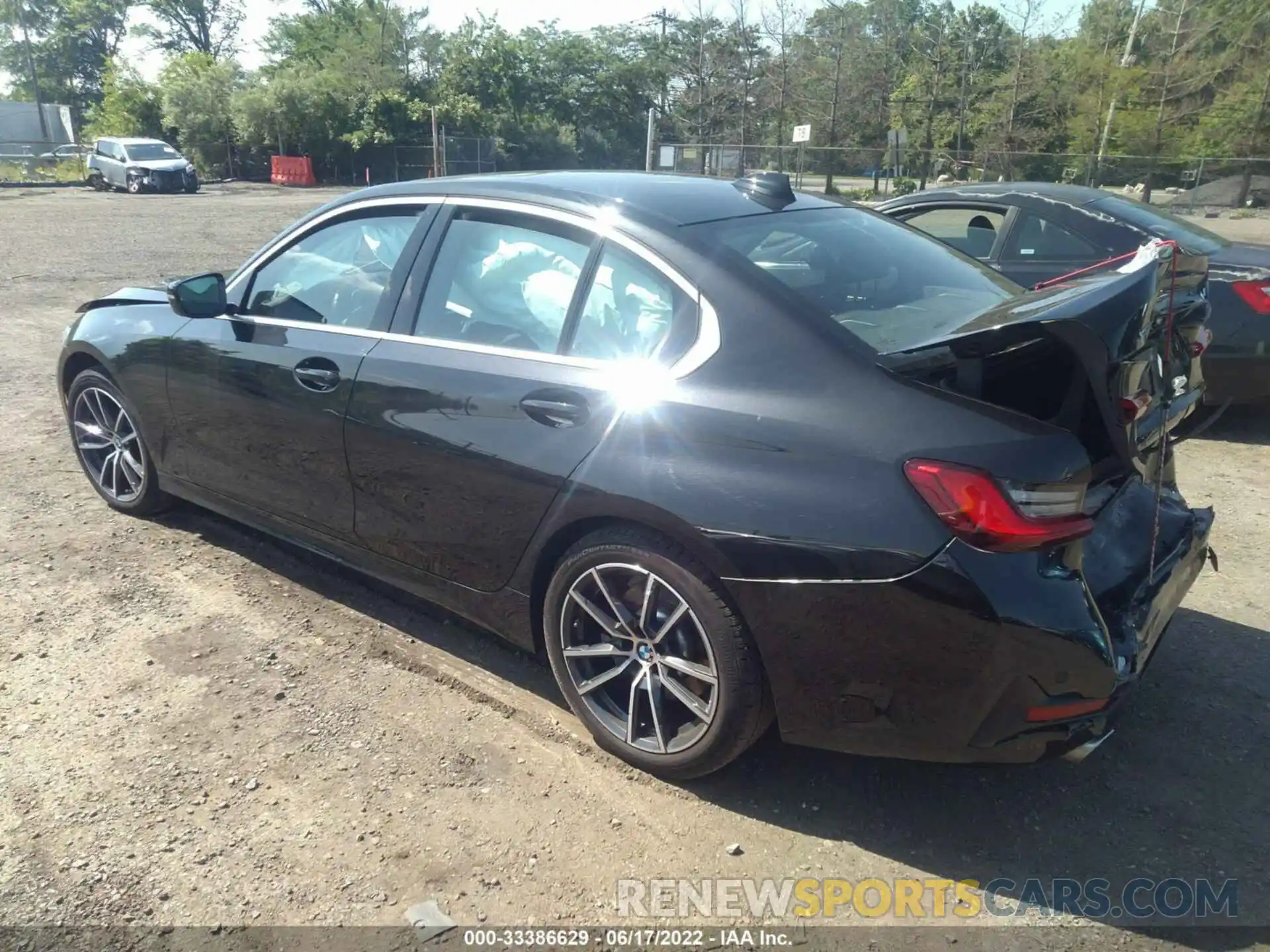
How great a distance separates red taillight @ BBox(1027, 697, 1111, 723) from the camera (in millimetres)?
2344

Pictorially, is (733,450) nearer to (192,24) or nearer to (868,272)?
(868,272)

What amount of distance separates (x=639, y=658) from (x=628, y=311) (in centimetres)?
104

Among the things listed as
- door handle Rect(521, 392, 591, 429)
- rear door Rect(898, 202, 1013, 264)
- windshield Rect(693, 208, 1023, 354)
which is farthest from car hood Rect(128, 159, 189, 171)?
door handle Rect(521, 392, 591, 429)

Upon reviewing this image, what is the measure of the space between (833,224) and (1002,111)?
36.8m

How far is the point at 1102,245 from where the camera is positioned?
6.07 metres

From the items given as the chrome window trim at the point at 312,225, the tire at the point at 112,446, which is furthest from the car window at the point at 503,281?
the tire at the point at 112,446

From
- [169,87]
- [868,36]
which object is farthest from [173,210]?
[868,36]

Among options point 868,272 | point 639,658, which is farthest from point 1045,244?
point 639,658

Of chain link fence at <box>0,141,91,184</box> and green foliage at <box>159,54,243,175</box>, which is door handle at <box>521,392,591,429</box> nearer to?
chain link fence at <box>0,141,91,184</box>

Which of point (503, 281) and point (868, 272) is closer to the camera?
point (868, 272)

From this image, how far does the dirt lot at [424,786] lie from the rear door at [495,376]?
1.68 ft

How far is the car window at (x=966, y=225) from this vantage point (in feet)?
21.5

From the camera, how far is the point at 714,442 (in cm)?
256

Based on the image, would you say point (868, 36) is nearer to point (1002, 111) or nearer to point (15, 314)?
point (1002, 111)
